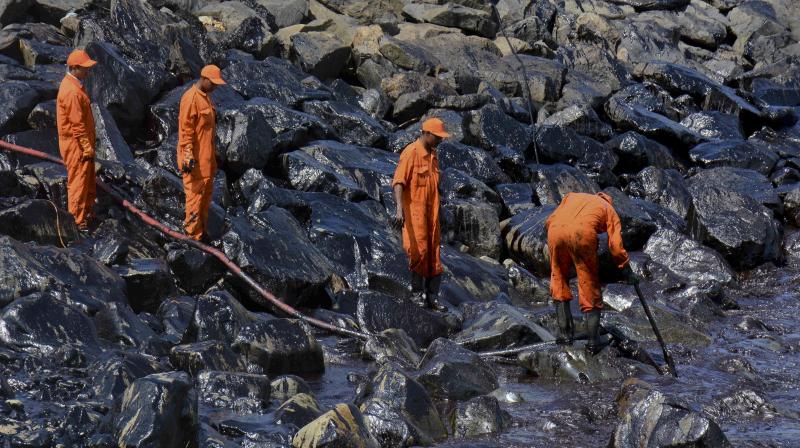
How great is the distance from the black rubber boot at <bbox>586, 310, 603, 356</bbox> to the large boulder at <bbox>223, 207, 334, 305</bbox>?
2850 mm

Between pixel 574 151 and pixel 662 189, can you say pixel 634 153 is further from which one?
pixel 662 189

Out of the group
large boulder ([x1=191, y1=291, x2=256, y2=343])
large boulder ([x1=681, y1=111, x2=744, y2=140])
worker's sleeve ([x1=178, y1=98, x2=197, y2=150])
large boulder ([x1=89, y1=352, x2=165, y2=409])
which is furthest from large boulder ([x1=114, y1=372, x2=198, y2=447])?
large boulder ([x1=681, y1=111, x2=744, y2=140])

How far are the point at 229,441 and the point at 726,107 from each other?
60.1 ft

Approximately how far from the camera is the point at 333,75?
19.6 m

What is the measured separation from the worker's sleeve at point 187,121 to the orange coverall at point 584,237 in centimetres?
384

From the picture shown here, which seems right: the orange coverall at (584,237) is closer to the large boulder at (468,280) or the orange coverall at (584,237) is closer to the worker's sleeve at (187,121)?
the large boulder at (468,280)

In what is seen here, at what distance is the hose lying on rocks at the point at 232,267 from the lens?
8992 millimetres

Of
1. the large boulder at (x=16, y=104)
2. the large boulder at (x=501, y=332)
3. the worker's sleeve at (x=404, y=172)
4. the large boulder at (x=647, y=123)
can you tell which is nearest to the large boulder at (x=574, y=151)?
A: the large boulder at (x=647, y=123)

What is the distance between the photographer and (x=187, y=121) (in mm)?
10258

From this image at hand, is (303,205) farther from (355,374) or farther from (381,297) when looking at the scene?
(355,374)

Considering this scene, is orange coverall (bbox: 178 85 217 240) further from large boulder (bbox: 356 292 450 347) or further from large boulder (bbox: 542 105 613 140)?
large boulder (bbox: 542 105 613 140)

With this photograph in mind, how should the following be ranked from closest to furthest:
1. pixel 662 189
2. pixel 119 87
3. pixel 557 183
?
pixel 119 87, pixel 557 183, pixel 662 189

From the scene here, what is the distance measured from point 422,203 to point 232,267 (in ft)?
6.35

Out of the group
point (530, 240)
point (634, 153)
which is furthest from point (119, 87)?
point (634, 153)
